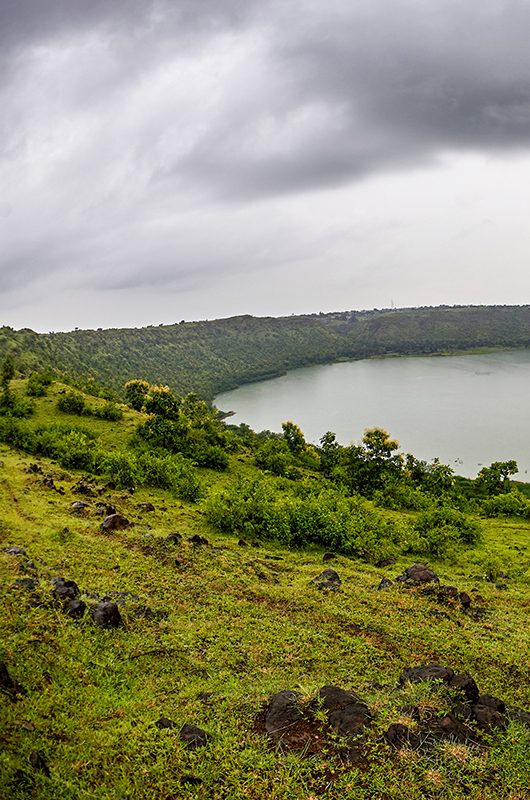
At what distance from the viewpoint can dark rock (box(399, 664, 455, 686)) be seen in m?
10.5

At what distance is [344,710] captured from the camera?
9.26 m

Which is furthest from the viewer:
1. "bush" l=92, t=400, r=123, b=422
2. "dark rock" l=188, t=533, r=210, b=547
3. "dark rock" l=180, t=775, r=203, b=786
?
"bush" l=92, t=400, r=123, b=422

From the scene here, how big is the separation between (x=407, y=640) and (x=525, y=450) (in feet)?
302

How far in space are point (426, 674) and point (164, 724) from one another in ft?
18.4

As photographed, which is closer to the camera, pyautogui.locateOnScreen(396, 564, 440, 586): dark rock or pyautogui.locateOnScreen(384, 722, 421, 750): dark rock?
pyautogui.locateOnScreen(384, 722, 421, 750): dark rock

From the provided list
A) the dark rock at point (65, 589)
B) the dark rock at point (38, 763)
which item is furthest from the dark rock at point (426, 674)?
the dark rock at point (65, 589)

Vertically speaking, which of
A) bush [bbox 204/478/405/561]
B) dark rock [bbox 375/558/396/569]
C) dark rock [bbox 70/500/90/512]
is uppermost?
dark rock [bbox 70/500/90/512]

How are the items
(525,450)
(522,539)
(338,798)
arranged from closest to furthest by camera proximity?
1. (338,798)
2. (522,539)
3. (525,450)

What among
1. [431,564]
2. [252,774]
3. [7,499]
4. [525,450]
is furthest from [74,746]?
[525,450]

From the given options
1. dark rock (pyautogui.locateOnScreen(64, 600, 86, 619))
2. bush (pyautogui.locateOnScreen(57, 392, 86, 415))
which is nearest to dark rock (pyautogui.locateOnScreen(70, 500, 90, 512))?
dark rock (pyautogui.locateOnScreen(64, 600, 86, 619))

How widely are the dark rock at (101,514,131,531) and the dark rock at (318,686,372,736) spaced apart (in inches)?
574

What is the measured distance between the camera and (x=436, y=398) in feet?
498

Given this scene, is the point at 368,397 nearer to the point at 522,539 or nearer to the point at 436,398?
the point at 436,398

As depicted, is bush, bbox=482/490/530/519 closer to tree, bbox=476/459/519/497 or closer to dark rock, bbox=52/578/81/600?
tree, bbox=476/459/519/497
